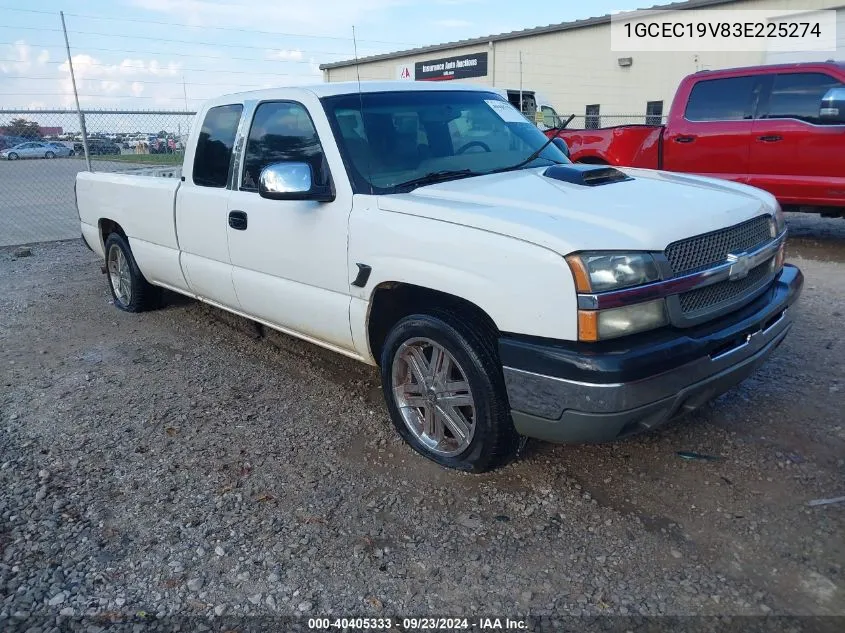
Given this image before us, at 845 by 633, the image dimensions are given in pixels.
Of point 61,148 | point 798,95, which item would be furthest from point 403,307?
point 61,148

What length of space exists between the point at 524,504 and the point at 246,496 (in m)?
1.29

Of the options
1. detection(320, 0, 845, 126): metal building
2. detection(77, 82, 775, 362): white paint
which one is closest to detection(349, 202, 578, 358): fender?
detection(77, 82, 775, 362): white paint

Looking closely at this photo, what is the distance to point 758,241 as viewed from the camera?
10.5 ft

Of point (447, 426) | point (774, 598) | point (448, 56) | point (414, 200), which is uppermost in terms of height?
point (448, 56)

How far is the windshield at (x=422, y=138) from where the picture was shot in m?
3.56

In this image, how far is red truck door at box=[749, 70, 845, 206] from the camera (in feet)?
23.9

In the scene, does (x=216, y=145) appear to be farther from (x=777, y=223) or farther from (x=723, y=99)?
(x=723, y=99)

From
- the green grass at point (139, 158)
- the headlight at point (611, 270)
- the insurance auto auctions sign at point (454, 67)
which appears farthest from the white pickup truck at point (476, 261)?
the insurance auto auctions sign at point (454, 67)

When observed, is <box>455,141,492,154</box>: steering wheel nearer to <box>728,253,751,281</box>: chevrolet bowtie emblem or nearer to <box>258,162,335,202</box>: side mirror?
<box>258,162,335,202</box>: side mirror

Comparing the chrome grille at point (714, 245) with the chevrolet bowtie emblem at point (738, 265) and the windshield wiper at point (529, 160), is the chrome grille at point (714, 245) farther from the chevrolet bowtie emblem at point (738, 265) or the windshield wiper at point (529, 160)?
the windshield wiper at point (529, 160)

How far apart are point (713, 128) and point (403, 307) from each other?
20.7 feet

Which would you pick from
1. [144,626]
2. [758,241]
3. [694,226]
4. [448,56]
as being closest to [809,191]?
[758,241]

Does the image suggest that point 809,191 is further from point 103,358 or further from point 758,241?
point 103,358

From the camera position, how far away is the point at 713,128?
8109 millimetres
